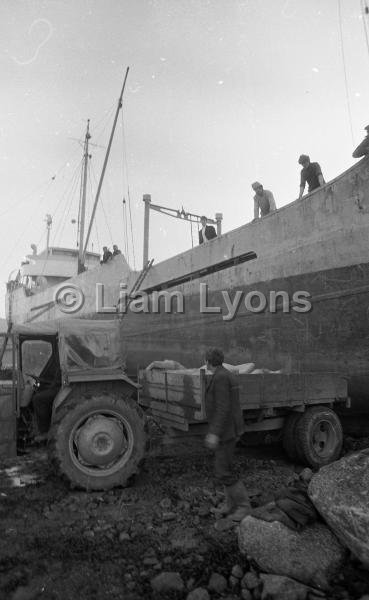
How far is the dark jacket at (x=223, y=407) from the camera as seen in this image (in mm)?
3883

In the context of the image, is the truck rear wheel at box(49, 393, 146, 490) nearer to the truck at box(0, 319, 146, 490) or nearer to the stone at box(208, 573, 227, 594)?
the truck at box(0, 319, 146, 490)

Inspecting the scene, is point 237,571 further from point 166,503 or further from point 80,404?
point 80,404

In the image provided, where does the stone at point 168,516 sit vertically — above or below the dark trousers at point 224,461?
below

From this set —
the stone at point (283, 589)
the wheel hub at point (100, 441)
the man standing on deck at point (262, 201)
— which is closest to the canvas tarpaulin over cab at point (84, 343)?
the wheel hub at point (100, 441)

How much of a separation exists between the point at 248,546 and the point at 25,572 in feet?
4.98

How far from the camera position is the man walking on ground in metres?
3.79

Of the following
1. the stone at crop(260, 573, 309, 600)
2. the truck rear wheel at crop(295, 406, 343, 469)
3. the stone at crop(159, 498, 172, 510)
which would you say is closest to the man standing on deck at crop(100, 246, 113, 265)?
the truck rear wheel at crop(295, 406, 343, 469)

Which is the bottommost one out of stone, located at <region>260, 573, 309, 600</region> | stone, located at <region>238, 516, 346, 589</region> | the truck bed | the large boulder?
stone, located at <region>260, 573, 309, 600</region>

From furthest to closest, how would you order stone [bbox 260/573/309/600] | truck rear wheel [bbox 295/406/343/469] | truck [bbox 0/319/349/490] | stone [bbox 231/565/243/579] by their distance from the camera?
1. truck rear wheel [bbox 295/406/343/469]
2. truck [bbox 0/319/349/490]
3. stone [bbox 231/565/243/579]
4. stone [bbox 260/573/309/600]

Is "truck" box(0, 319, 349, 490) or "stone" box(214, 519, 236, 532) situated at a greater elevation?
"truck" box(0, 319, 349, 490)

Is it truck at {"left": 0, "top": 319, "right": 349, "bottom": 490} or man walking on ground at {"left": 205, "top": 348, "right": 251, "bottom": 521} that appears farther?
truck at {"left": 0, "top": 319, "right": 349, "bottom": 490}

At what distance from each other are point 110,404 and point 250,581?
7.46 feet

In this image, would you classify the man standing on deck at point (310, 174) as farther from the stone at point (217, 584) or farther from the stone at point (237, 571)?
the stone at point (217, 584)

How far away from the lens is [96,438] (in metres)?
4.30
